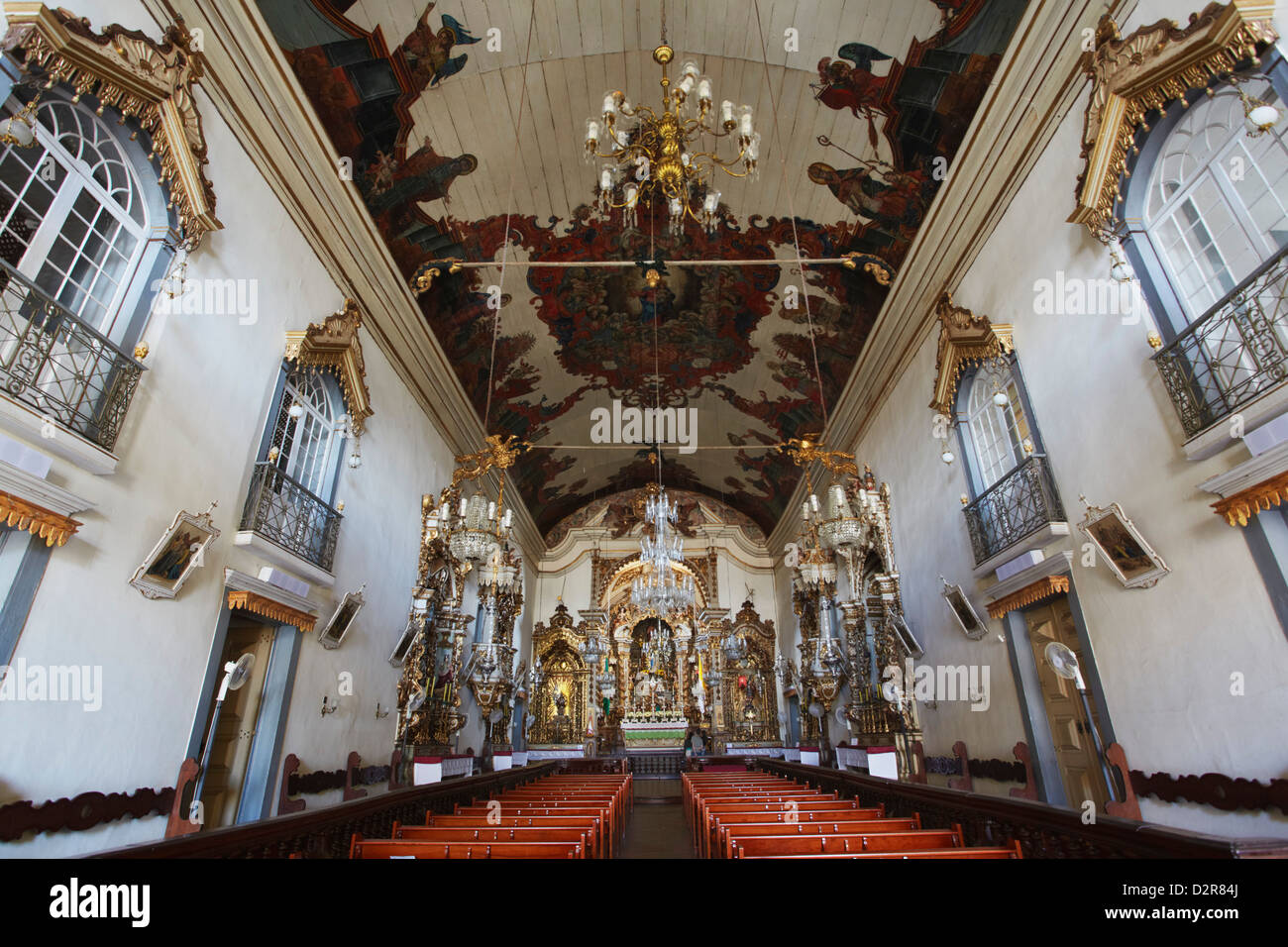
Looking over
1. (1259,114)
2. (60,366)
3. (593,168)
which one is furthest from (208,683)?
(593,168)

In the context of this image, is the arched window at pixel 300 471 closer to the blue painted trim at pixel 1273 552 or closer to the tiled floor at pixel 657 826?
the tiled floor at pixel 657 826

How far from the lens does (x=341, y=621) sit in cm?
744

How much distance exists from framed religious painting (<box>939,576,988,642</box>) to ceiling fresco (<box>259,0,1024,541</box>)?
15.0 feet

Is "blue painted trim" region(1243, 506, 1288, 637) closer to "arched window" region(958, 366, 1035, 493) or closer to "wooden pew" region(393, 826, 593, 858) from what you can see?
"arched window" region(958, 366, 1035, 493)

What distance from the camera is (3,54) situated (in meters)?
3.56

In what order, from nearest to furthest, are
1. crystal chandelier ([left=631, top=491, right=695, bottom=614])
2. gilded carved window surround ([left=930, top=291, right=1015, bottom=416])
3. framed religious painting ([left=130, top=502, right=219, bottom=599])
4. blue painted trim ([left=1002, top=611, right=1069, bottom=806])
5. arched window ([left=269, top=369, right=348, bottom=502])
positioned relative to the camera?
framed religious painting ([left=130, top=502, right=219, bottom=599]) → blue painted trim ([left=1002, top=611, right=1069, bottom=806]) → gilded carved window surround ([left=930, top=291, right=1015, bottom=416]) → arched window ([left=269, top=369, right=348, bottom=502]) → crystal chandelier ([left=631, top=491, right=695, bottom=614])

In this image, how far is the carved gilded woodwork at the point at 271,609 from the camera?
5.55 m

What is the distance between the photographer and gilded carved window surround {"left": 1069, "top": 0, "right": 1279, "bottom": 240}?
379 centimetres

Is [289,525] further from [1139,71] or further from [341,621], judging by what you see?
[1139,71]

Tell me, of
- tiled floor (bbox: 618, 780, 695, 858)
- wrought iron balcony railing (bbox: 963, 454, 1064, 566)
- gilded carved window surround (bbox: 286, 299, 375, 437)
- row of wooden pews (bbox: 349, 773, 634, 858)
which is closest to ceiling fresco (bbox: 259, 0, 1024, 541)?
gilded carved window surround (bbox: 286, 299, 375, 437)

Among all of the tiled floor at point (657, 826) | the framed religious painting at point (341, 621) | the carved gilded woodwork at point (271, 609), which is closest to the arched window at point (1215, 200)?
the tiled floor at point (657, 826)
